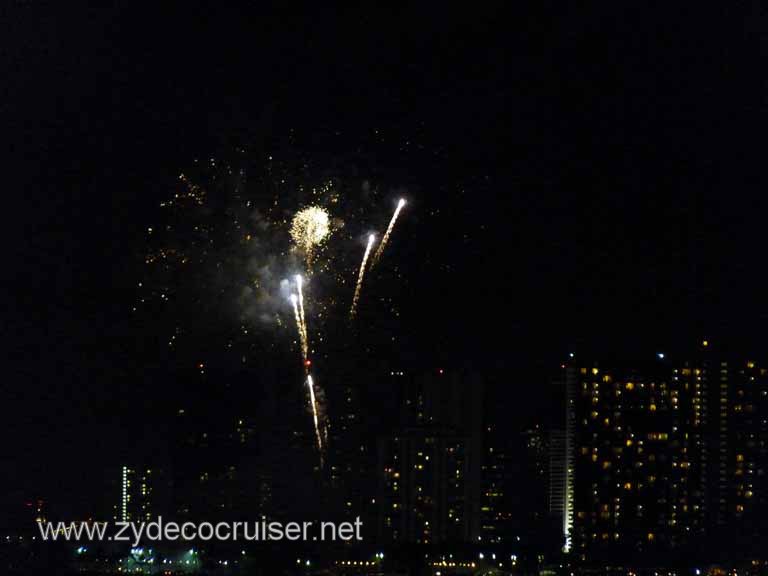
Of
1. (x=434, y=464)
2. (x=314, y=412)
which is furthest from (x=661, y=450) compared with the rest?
(x=314, y=412)

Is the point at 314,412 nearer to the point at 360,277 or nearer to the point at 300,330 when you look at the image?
the point at 300,330

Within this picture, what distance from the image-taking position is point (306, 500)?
5250 millimetres

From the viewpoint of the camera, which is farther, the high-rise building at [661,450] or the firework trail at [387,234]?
the high-rise building at [661,450]

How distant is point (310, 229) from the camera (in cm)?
435

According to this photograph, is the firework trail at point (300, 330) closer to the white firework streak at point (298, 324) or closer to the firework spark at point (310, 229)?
the white firework streak at point (298, 324)

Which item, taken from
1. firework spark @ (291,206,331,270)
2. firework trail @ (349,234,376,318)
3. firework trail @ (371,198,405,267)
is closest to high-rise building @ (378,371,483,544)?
firework trail @ (349,234,376,318)

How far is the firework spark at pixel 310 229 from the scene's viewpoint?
4.32 meters

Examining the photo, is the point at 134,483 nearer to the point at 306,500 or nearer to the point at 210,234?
the point at 306,500

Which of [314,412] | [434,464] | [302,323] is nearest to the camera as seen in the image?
[302,323]

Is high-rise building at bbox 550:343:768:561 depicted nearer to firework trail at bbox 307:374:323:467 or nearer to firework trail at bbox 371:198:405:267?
firework trail at bbox 307:374:323:467

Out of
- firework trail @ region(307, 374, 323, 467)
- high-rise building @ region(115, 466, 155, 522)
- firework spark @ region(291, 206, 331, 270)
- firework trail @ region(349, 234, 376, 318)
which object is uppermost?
firework spark @ region(291, 206, 331, 270)

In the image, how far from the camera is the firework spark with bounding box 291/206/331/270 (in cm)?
432

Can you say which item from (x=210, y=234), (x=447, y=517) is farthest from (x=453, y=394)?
(x=210, y=234)

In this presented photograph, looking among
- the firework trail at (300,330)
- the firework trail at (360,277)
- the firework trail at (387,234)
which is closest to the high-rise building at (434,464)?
the firework trail at (300,330)
